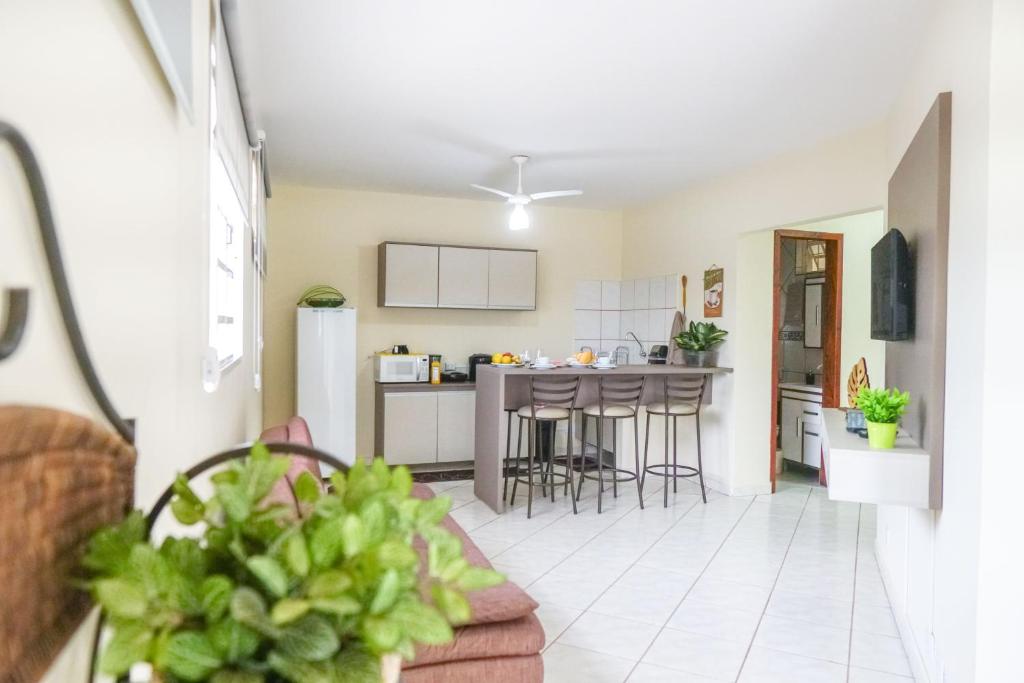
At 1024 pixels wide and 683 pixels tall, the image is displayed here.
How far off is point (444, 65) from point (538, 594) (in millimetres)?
2755

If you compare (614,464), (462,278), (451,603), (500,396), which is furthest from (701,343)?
(451,603)

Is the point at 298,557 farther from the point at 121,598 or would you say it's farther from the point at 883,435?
the point at 883,435

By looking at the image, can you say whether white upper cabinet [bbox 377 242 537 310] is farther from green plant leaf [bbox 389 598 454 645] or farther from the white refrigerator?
green plant leaf [bbox 389 598 454 645]

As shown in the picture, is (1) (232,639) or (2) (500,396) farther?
(2) (500,396)

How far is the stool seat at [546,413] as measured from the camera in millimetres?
5137

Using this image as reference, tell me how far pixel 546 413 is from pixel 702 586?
6.08 ft

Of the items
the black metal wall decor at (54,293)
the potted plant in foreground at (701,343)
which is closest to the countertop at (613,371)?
the potted plant in foreground at (701,343)

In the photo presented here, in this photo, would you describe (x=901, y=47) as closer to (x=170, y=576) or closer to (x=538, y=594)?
(x=538, y=594)

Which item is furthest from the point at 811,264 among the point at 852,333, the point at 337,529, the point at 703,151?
the point at 337,529

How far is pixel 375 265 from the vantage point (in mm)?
6668

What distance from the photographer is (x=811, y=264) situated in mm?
6715

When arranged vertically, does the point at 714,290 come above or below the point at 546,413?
above

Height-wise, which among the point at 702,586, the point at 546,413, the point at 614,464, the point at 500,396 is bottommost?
the point at 702,586

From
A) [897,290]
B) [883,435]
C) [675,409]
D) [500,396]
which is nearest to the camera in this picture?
[883,435]
